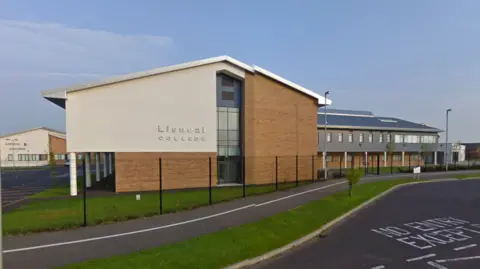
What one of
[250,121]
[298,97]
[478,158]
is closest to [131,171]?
[250,121]

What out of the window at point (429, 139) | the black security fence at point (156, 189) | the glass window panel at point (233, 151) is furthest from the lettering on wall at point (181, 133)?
the window at point (429, 139)

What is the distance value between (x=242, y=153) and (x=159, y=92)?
8947 mm

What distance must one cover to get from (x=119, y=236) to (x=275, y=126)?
64.0 feet

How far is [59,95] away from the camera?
20406mm

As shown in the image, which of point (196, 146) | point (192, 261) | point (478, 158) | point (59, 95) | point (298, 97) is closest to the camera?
point (192, 261)

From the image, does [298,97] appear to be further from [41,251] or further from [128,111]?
[41,251]


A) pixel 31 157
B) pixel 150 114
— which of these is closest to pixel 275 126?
pixel 150 114

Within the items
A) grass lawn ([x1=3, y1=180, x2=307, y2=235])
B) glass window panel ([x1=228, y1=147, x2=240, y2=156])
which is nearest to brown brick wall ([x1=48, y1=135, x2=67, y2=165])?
glass window panel ([x1=228, y1=147, x2=240, y2=156])

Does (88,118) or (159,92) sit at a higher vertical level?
(159,92)

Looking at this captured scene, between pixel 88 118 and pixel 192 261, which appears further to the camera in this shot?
pixel 88 118

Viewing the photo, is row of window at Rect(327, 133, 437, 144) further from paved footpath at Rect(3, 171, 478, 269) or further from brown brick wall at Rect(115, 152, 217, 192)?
paved footpath at Rect(3, 171, 478, 269)

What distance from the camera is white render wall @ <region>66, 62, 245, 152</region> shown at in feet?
68.6

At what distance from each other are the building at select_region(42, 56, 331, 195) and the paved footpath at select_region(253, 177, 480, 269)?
28.0 ft

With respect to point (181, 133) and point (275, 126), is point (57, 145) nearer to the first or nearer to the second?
point (181, 133)
